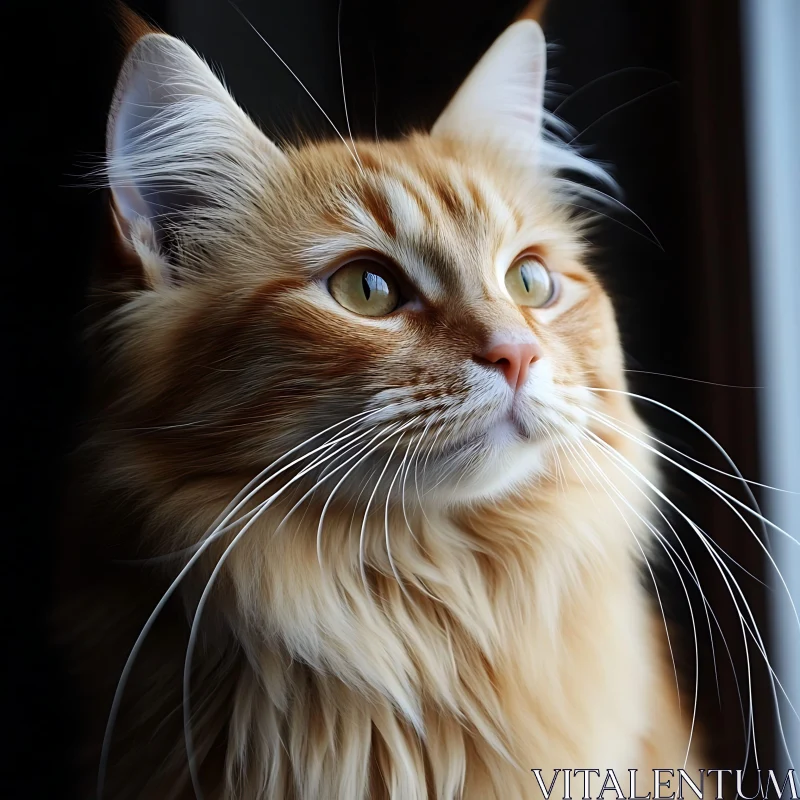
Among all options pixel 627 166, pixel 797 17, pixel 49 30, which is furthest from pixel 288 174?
pixel 797 17

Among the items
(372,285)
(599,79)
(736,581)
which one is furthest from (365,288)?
(736,581)

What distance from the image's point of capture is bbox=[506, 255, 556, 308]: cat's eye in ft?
3.14

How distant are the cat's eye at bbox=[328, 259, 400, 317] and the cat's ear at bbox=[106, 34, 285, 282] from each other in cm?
16

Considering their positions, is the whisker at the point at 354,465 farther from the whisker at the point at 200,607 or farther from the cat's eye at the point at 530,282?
the cat's eye at the point at 530,282

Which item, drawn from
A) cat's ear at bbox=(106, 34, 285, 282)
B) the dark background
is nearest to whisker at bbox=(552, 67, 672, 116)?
the dark background

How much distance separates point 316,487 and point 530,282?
0.40 metres

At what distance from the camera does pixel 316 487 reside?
→ 81 centimetres

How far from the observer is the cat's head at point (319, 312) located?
0.79 meters

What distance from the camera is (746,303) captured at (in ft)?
3.53

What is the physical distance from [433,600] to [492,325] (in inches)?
12.9

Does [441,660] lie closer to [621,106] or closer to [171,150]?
[171,150]

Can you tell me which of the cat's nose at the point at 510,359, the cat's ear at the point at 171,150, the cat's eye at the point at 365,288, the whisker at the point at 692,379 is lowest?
the whisker at the point at 692,379

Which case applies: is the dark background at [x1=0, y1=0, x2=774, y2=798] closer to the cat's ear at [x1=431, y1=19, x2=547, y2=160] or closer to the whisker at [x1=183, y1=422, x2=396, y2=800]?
the cat's ear at [x1=431, y1=19, x2=547, y2=160]

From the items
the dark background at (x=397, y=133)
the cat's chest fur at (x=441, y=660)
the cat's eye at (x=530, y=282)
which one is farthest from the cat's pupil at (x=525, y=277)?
the cat's chest fur at (x=441, y=660)
